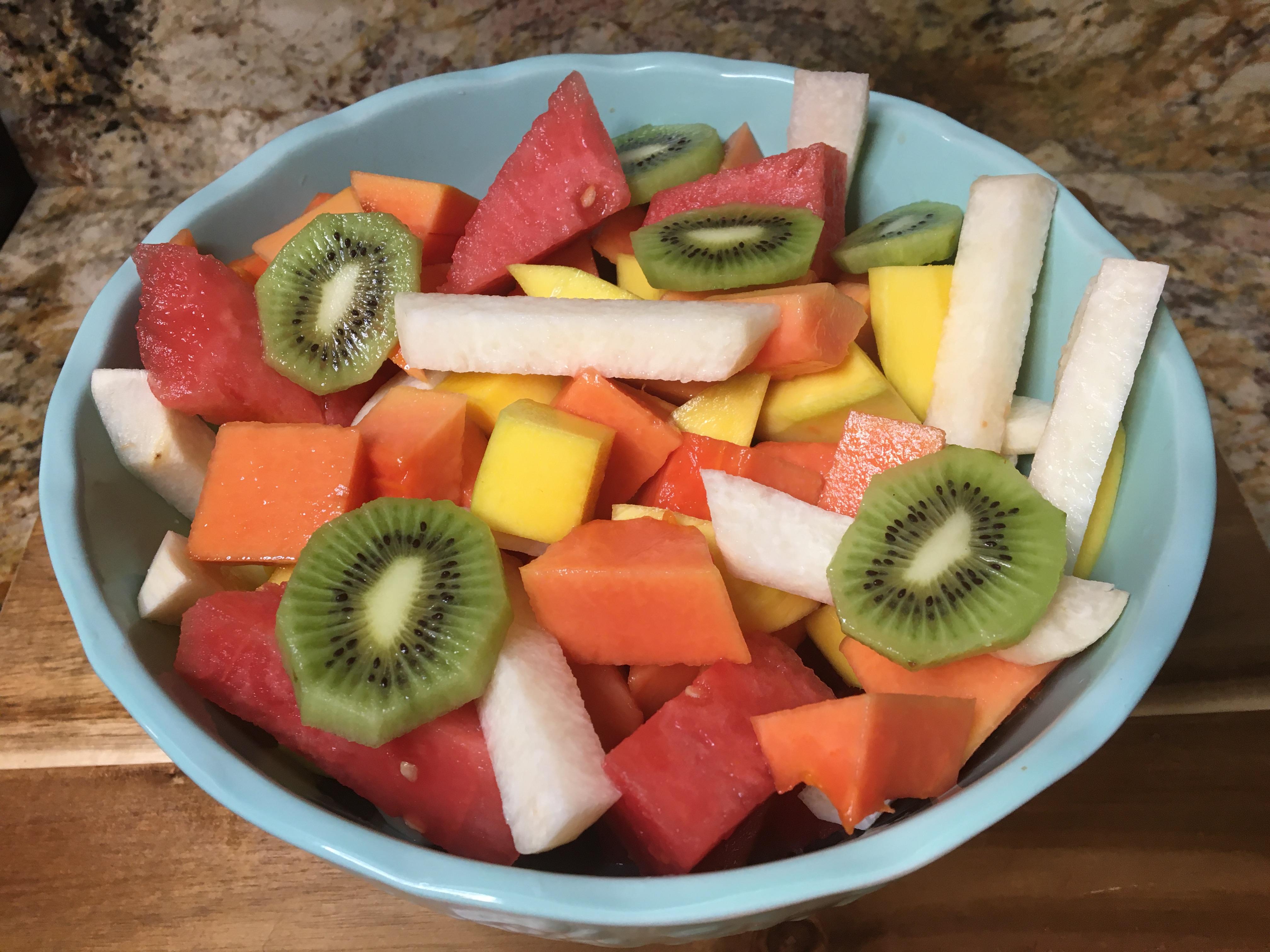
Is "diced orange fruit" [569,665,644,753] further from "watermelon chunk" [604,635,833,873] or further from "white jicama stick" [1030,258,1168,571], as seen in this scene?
"white jicama stick" [1030,258,1168,571]

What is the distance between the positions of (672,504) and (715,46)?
1.00m

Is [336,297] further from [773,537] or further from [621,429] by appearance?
[773,537]

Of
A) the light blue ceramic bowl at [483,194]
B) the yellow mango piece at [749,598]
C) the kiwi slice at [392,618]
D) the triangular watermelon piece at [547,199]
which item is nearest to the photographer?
the light blue ceramic bowl at [483,194]

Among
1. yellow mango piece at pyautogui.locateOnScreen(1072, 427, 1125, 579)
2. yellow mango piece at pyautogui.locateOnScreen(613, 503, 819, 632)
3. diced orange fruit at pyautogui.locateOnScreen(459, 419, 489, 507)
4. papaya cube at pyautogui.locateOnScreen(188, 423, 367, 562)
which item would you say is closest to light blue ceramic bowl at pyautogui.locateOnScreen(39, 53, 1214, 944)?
yellow mango piece at pyautogui.locateOnScreen(1072, 427, 1125, 579)

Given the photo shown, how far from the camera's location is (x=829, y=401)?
995mm

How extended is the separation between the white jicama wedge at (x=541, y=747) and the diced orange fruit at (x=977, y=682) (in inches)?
11.6

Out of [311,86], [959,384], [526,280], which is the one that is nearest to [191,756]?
[526,280]

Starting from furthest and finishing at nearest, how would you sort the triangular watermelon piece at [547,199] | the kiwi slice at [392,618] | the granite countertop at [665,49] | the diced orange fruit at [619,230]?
the granite countertop at [665,49] → the diced orange fruit at [619,230] → the triangular watermelon piece at [547,199] → the kiwi slice at [392,618]

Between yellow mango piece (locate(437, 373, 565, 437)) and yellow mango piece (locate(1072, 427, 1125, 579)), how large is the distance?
2.06 ft

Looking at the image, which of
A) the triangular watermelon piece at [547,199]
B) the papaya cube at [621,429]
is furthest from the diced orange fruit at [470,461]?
the triangular watermelon piece at [547,199]

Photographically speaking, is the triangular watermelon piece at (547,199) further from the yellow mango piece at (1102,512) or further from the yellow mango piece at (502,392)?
the yellow mango piece at (1102,512)

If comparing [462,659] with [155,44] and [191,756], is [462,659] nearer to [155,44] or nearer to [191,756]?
[191,756]

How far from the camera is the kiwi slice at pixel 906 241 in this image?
1.10m

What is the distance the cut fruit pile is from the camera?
2.70ft
